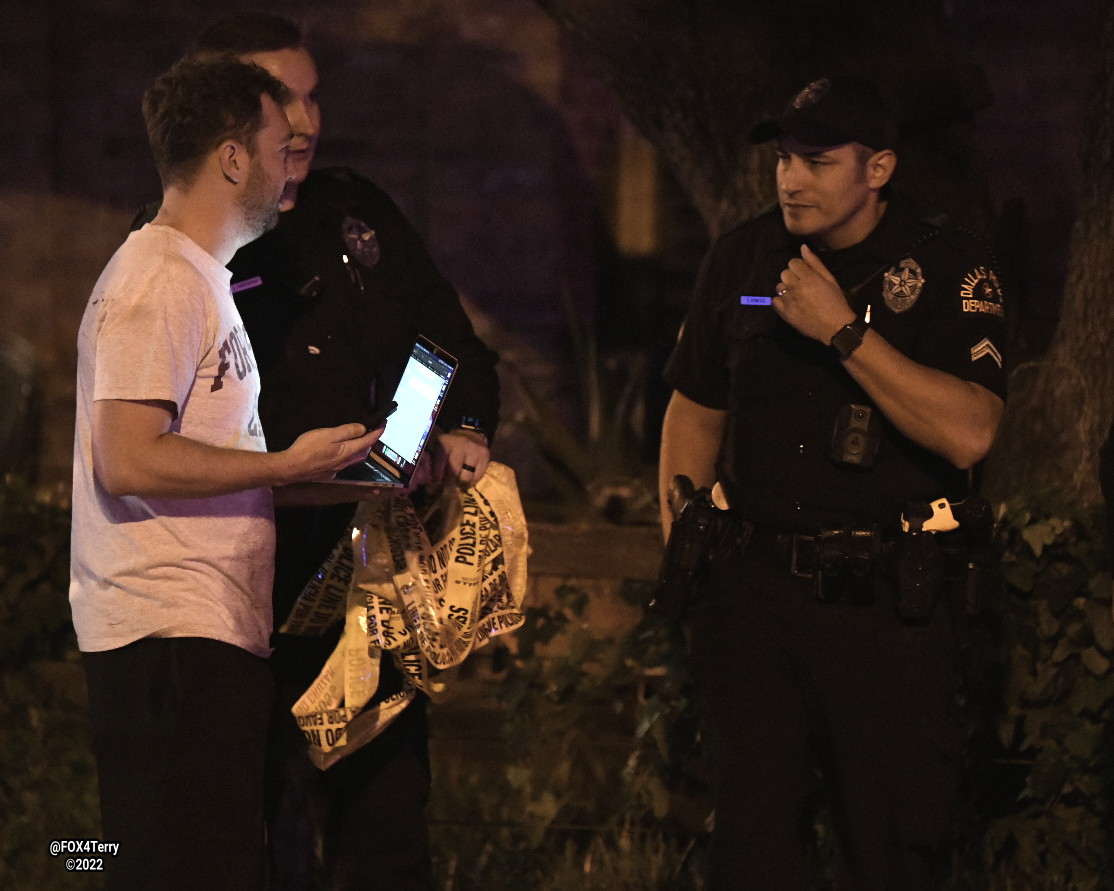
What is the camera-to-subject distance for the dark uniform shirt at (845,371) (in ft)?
11.2

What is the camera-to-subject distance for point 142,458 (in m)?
2.66

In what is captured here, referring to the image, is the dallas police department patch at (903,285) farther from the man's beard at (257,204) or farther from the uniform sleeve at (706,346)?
the man's beard at (257,204)

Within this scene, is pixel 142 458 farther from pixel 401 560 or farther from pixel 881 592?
pixel 881 592

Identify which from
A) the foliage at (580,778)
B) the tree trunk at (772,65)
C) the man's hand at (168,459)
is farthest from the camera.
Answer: the tree trunk at (772,65)

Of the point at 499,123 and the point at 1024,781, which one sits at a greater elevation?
the point at 499,123

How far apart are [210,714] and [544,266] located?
532 centimetres

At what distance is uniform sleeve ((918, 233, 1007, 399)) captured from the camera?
3387 millimetres

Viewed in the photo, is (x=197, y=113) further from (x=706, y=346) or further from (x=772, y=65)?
(x=772, y=65)

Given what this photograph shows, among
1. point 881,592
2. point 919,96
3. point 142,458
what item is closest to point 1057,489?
point 881,592

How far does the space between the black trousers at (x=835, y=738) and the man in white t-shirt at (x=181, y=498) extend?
109 centimetres

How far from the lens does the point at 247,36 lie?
3578 millimetres

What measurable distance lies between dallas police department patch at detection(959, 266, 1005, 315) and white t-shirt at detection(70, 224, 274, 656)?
161 centimetres

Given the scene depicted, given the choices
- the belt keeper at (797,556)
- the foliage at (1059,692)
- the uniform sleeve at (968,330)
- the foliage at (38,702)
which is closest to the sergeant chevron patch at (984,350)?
the uniform sleeve at (968,330)

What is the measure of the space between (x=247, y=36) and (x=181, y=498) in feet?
4.44
